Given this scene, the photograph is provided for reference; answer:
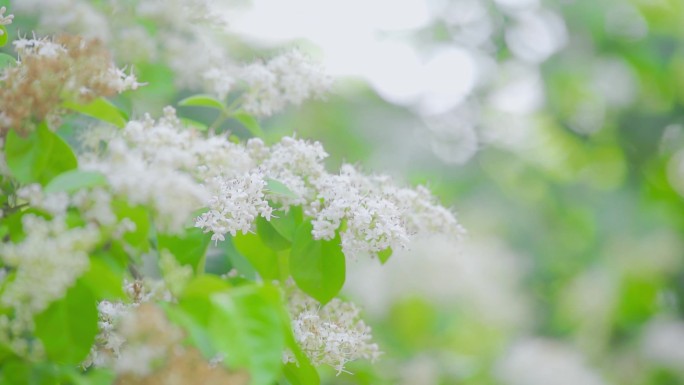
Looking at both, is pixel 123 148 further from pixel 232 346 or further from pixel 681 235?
pixel 681 235

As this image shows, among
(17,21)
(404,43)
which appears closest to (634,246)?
(404,43)

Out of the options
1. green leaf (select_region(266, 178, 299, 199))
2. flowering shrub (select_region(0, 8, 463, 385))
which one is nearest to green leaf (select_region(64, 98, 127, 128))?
flowering shrub (select_region(0, 8, 463, 385))

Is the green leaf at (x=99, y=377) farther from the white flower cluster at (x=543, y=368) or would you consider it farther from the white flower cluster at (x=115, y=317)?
the white flower cluster at (x=543, y=368)

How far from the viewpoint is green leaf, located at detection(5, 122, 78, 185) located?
1.75ft

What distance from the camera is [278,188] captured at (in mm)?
588

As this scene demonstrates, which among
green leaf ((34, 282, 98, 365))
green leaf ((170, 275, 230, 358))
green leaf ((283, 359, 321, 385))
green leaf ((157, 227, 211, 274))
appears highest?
green leaf ((283, 359, 321, 385))

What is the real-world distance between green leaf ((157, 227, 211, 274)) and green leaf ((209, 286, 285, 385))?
18 centimetres

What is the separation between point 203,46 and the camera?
0.94 metres

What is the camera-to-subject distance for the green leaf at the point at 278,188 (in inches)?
23.1

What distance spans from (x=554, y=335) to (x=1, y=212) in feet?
6.79

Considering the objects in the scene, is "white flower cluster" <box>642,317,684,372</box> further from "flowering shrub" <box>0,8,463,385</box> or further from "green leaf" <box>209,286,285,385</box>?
"green leaf" <box>209,286,285,385</box>

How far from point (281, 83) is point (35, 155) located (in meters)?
0.29

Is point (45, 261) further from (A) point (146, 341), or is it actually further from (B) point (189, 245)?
(B) point (189, 245)

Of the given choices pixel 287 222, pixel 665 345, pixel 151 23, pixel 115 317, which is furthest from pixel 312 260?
pixel 665 345
